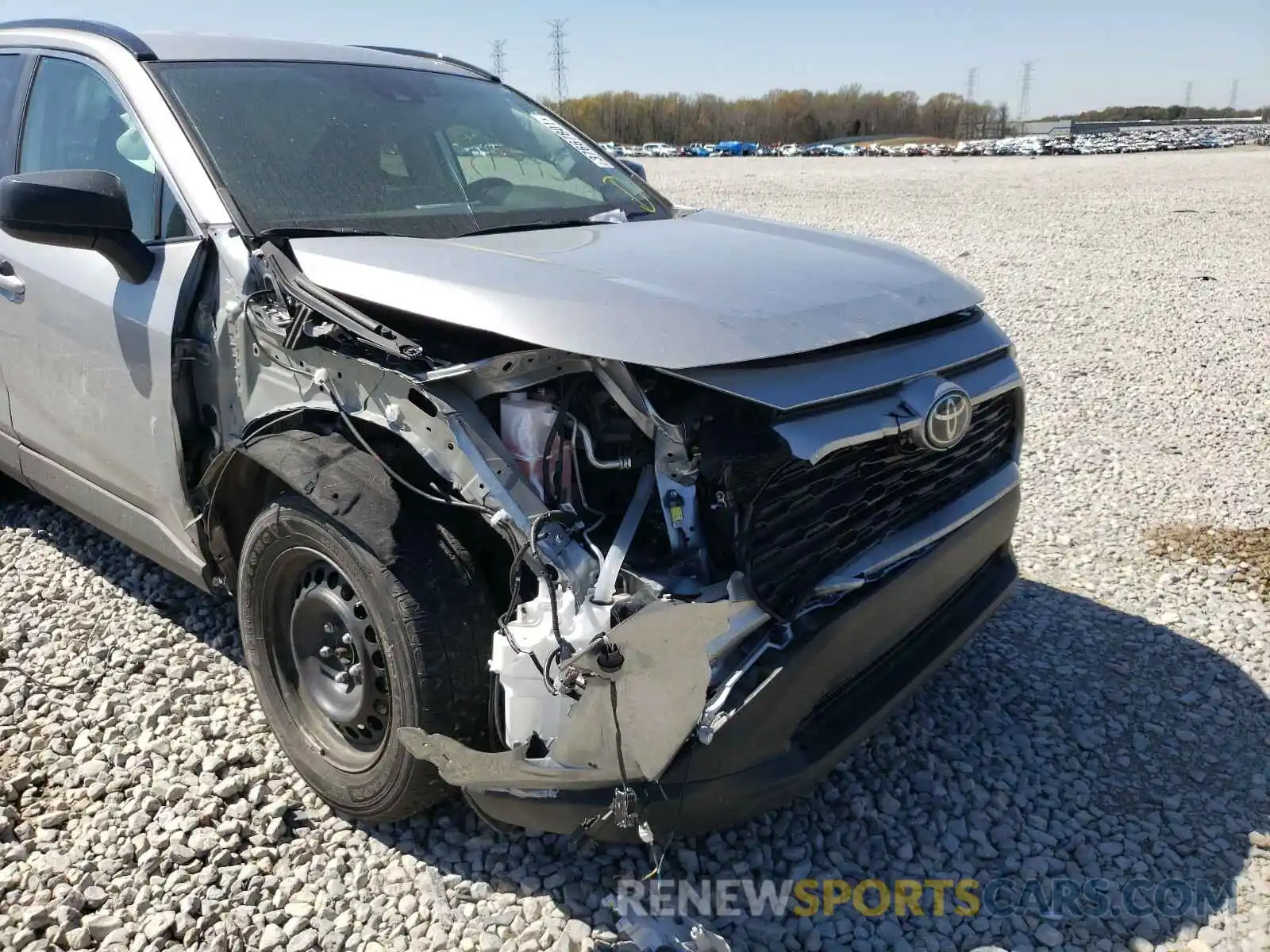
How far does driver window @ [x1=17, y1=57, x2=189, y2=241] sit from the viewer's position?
2879 mm

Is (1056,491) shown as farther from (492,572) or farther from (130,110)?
(130,110)

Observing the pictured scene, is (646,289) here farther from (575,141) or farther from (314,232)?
(575,141)

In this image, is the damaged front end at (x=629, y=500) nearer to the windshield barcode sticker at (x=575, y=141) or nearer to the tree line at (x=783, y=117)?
the windshield barcode sticker at (x=575, y=141)

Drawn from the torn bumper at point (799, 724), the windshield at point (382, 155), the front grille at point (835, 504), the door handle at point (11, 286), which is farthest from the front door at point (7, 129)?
the front grille at point (835, 504)

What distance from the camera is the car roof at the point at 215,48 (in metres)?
3.14

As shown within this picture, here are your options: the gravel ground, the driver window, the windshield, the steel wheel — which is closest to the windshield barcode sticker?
the windshield

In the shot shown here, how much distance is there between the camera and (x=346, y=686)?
2557 millimetres

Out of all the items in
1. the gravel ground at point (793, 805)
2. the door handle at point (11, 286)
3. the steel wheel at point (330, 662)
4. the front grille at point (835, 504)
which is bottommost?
the gravel ground at point (793, 805)

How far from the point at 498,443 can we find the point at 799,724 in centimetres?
93

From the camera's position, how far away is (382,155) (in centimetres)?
316

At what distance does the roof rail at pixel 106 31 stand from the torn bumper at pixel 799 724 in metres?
2.52

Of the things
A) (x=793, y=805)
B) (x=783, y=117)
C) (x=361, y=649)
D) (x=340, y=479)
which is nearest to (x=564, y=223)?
(x=340, y=479)

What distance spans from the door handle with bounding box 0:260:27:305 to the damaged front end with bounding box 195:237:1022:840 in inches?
54.1

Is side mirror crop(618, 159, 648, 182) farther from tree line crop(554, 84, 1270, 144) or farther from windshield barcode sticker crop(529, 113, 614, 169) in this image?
tree line crop(554, 84, 1270, 144)
